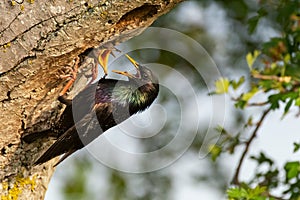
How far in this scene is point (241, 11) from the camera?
15.0ft

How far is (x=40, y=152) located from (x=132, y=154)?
183cm

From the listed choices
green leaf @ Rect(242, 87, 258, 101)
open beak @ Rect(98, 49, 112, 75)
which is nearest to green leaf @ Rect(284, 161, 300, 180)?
green leaf @ Rect(242, 87, 258, 101)

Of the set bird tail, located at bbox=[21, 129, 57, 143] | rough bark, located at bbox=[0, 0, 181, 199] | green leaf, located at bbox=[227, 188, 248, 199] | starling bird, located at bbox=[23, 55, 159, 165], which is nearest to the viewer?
rough bark, located at bbox=[0, 0, 181, 199]

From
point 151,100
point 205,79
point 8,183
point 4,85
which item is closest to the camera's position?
point 4,85

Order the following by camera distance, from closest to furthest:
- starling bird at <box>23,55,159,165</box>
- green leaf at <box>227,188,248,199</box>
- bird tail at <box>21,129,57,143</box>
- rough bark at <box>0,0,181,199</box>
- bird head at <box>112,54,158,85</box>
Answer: rough bark at <box>0,0,181,199</box> → green leaf at <box>227,188,248,199</box> → bird tail at <box>21,129,57,143</box> → starling bird at <box>23,55,159,165</box> → bird head at <box>112,54,158,85</box>

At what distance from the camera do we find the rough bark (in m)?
2.62

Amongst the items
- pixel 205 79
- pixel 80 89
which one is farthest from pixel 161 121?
pixel 80 89

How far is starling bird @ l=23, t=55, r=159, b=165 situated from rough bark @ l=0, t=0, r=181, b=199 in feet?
0.22

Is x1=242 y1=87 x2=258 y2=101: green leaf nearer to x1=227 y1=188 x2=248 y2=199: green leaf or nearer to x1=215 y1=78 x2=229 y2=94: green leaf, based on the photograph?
x1=215 y1=78 x2=229 y2=94: green leaf

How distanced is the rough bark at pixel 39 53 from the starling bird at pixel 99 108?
0.22 ft

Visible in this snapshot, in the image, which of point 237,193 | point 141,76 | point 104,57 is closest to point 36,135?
point 104,57

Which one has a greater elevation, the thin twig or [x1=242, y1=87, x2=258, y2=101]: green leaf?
[x1=242, y1=87, x2=258, y2=101]: green leaf

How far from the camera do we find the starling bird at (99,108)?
10.2ft

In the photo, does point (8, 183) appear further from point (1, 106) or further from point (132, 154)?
point (132, 154)
